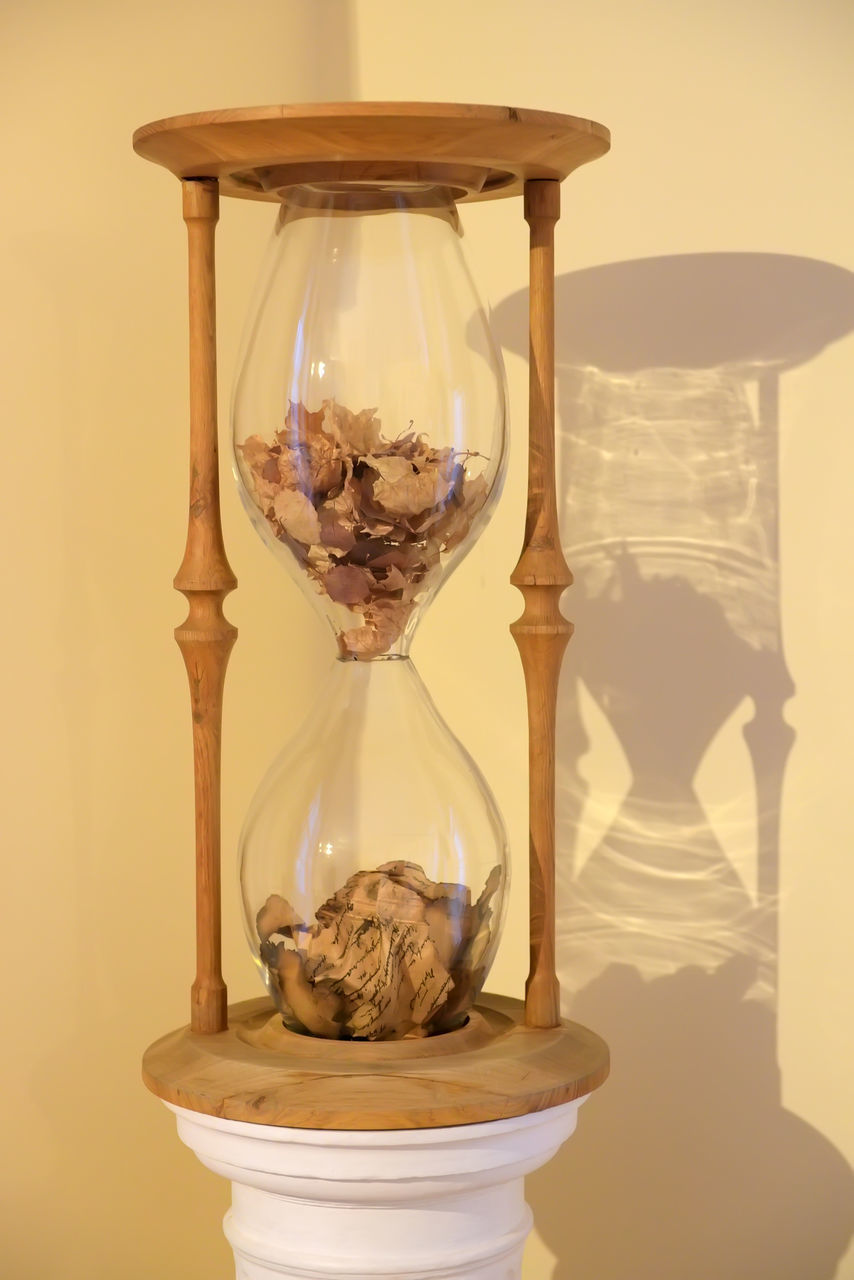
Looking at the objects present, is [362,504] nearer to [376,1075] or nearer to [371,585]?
[371,585]

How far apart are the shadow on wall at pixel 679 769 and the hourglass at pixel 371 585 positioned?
0.33m

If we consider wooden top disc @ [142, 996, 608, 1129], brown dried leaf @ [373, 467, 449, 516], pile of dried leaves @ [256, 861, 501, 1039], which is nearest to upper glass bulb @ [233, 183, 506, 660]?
brown dried leaf @ [373, 467, 449, 516]

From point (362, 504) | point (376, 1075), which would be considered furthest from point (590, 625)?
point (376, 1075)

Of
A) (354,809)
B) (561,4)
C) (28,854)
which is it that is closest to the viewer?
(354,809)

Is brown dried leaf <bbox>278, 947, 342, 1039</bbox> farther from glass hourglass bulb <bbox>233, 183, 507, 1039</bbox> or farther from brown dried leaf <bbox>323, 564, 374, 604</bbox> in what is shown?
brown dried leaf <bbox>323, 564, 374, 604</bbox>

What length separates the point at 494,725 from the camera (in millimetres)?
1598

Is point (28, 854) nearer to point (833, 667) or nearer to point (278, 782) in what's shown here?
point (278, 782)

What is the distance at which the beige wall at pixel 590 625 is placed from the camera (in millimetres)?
1393

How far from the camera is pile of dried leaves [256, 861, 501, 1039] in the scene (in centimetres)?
112

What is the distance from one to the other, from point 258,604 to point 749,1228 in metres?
0.76

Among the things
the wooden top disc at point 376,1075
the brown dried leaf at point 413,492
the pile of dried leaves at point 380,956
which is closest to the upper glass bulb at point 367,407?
the brown dried leaf at point 413,492

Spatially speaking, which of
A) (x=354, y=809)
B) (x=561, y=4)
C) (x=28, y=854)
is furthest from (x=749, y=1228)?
(x=561, y=4)

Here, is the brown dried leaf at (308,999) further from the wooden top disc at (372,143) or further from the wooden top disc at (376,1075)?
the wooden top disc at (372,143)

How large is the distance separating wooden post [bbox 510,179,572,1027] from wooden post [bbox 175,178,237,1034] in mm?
221
